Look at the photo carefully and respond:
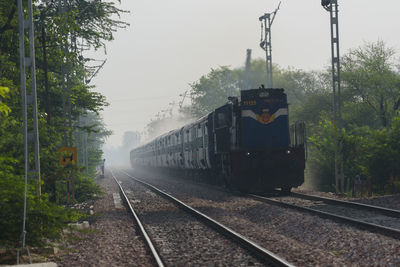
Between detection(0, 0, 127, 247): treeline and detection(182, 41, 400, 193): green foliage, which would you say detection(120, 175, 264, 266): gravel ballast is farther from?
detection(182, 41, 400, 193): green foliage

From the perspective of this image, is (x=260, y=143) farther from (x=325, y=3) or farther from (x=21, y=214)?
(x=21, y=214)

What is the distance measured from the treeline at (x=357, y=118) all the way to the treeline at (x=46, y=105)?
1121cm

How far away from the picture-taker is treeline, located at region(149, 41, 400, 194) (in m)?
21.3

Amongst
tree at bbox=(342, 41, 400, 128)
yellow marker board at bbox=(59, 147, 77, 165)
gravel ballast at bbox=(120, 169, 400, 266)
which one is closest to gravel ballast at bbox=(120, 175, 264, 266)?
gravel ballast at bbox=(120, 169, 400, 266)

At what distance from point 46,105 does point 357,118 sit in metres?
27.1

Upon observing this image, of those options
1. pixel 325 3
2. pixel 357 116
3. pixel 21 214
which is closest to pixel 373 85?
pixel 357 116

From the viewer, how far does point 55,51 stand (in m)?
19.1

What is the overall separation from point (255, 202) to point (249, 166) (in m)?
2.55

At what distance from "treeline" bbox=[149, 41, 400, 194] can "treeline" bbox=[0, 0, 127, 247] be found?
11.2m

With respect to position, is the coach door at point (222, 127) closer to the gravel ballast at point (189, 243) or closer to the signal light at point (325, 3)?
the signal light at point (325, 3)

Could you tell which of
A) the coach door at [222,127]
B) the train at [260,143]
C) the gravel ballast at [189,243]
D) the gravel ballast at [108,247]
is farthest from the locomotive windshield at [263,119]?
the gravel ballast at [108,247]

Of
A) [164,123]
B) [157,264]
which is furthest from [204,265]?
[164,123]

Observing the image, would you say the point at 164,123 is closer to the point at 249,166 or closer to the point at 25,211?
the point at 249,166

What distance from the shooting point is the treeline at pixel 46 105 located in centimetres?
910
